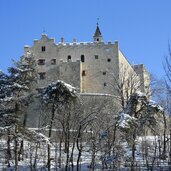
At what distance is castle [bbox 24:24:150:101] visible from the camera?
210 ft

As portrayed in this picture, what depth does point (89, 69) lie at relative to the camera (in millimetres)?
66688

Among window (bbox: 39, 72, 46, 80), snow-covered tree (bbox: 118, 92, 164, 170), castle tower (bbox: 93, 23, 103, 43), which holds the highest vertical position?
castle tower (bbox: 93, 23, 103, 43)

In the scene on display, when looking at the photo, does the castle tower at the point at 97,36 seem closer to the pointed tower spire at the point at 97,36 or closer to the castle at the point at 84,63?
the pointed tower spire at the point at 97,36

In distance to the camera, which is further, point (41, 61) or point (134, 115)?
point (41, 61)

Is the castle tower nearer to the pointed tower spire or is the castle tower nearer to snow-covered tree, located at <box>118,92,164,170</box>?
the pointed tower spire

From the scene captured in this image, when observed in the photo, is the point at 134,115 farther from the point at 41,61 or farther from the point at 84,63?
the point at 41,61

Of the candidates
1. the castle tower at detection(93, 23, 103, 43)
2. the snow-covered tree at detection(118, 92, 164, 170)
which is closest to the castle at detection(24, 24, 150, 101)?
the castle tower at detection(93, 23, 103, 43)

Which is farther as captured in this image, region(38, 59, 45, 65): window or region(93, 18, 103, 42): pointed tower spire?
region(93, 18, 103, 42): pointed tower spire

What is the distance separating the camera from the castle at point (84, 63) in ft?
210

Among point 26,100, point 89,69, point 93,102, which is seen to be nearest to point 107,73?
point 89,69

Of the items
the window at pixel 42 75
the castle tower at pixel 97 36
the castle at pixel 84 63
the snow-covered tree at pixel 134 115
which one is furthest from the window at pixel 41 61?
the snow-covered tree at pixel 134 115

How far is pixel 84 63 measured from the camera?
6719 cm

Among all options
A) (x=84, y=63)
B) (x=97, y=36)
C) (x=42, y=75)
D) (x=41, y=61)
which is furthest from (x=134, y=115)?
(x=97, y=36)

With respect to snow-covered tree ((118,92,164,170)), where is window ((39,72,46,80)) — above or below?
above
